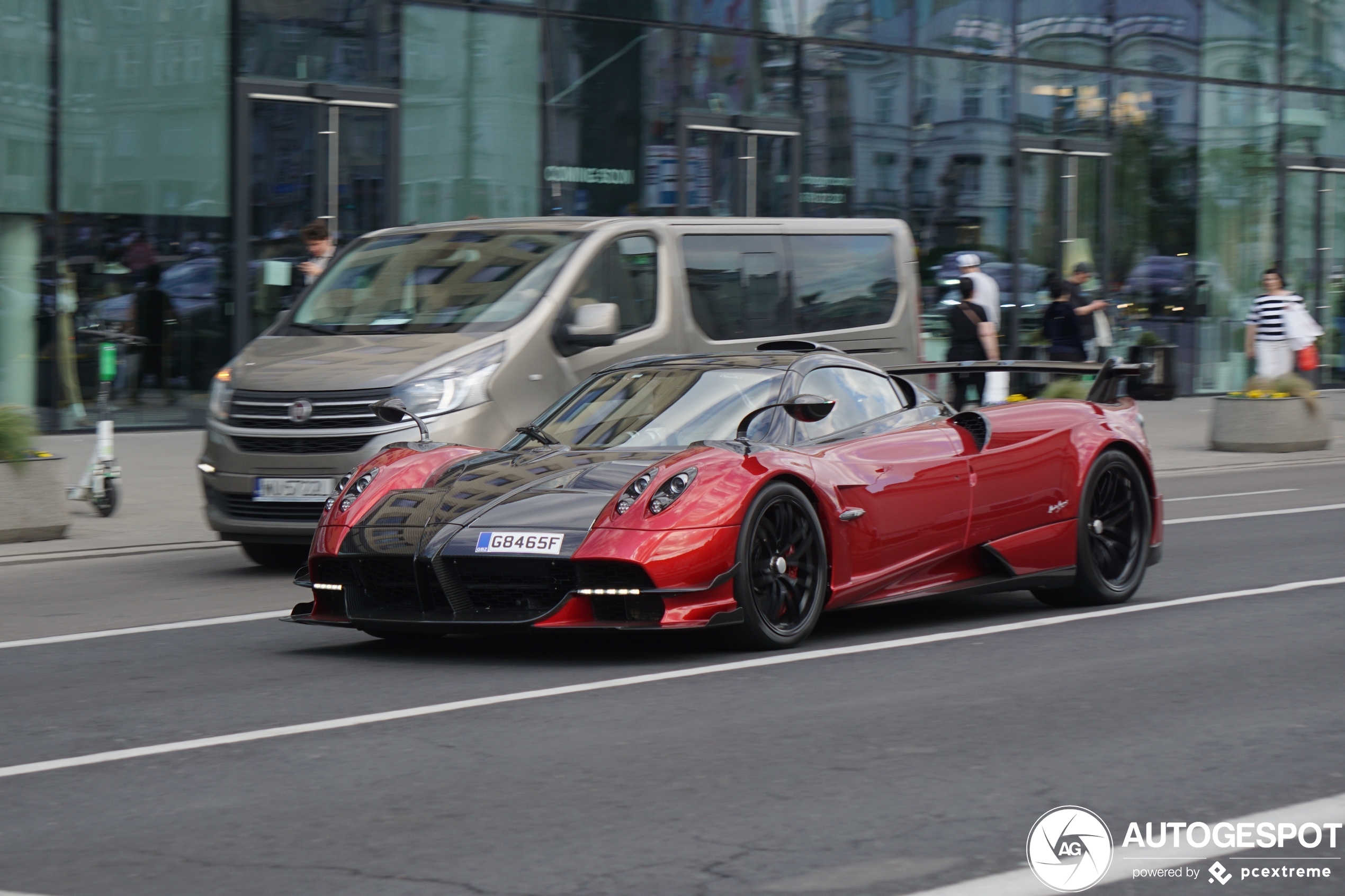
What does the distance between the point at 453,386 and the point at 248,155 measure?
1058cm

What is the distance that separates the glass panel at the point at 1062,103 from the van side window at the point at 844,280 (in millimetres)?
14983

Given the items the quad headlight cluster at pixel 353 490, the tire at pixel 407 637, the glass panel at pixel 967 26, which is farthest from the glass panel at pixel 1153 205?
the quad headlight cluster at pixel 353 490

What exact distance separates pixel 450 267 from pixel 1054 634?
16.4 feet

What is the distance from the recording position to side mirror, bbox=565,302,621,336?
11.2m

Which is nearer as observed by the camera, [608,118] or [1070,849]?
[1070,849]

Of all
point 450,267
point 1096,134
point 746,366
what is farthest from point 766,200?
point 746,366

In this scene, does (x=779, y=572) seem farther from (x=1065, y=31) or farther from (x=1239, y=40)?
(x=1239, y=40)

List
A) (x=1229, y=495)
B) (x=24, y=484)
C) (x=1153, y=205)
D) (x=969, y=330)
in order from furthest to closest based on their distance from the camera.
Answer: (x=1153, y=205) → (x=969, y=330) → (x=1229, y=495) → (x=24, y=484)

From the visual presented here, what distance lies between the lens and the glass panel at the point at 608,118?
75.6 feet

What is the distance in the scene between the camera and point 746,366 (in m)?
8.66

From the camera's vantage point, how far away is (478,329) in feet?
36.9

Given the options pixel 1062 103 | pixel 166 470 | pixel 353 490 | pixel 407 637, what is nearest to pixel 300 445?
pixel 407 637

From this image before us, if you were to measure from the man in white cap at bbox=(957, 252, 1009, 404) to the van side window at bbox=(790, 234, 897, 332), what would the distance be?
Result: 16.3 ft

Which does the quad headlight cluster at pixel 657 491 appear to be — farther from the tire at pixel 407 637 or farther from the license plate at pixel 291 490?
the license plate at pixel 291 490
